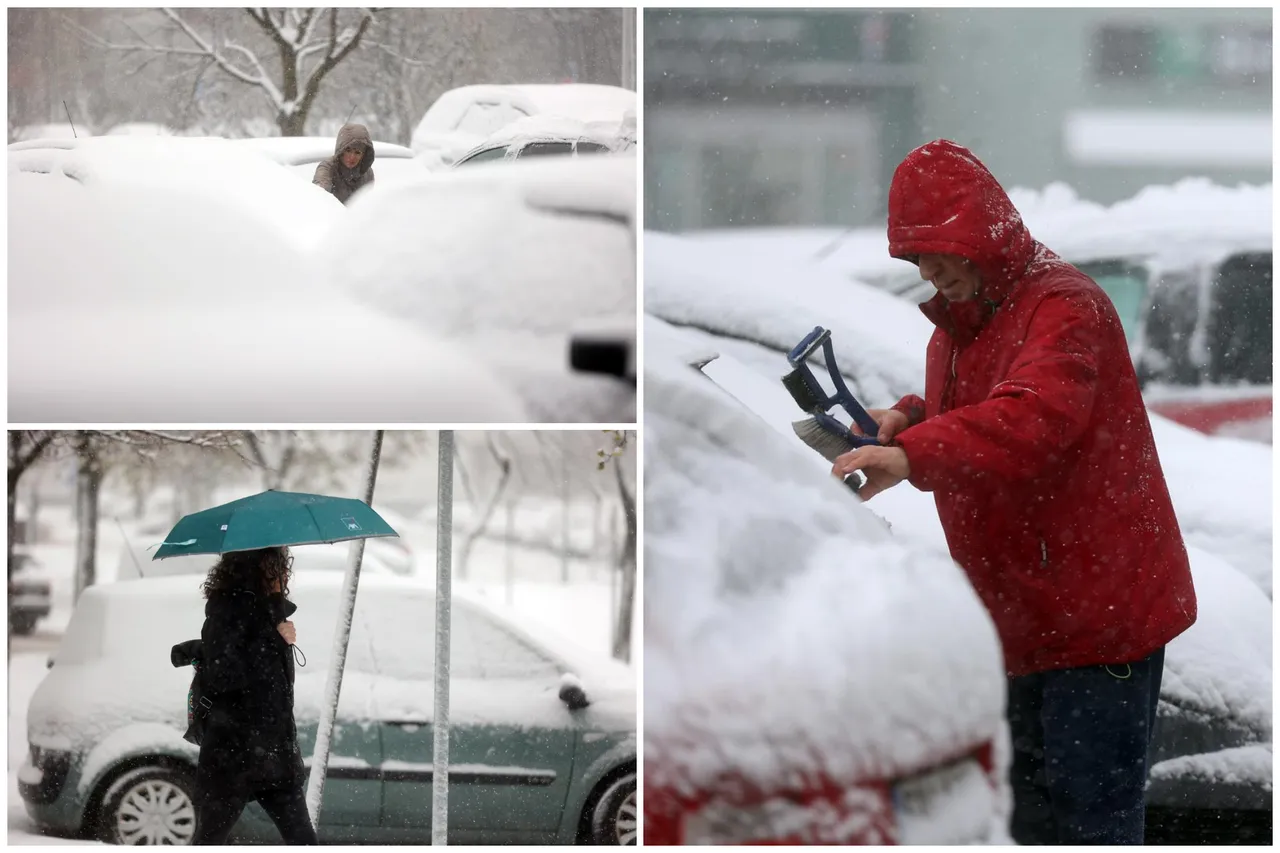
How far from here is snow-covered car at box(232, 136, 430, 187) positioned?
3527 mm

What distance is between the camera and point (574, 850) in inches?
142

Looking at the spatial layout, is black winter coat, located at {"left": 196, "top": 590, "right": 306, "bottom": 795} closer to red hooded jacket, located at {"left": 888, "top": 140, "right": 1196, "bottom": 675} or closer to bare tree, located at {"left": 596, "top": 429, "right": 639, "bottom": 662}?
bare tree, located at {"left": 596, "top": 429, "right": 639, "bottom": 662}

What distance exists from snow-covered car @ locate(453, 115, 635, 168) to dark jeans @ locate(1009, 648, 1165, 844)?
1.76 m

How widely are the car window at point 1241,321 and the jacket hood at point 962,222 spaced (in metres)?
0.89

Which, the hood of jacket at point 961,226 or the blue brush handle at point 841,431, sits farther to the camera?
the blue brush handle at point 841,431

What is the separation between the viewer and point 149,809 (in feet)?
11.8

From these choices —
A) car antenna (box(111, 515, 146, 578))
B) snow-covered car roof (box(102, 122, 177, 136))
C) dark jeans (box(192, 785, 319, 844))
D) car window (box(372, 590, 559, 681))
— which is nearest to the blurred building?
car window (box(372, 590, 559, 681))

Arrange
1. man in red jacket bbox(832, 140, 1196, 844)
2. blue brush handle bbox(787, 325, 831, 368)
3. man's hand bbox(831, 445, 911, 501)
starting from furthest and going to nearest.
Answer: blue brush handle bbox(787, 325, 831, 368), man in red jacket bbox(832, 140, 1196, 844), man's hand bbox(831, 445, 911, 501)

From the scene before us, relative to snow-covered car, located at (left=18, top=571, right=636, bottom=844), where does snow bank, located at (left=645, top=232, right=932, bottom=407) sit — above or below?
above

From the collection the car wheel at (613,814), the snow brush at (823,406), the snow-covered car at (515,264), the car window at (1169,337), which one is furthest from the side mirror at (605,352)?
the car window at (1169,337)

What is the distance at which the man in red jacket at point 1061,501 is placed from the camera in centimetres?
284

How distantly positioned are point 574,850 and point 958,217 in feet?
6.59

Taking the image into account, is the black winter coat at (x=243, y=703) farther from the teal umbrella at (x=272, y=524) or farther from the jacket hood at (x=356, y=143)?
the jacket hood at (x=356, y=143)

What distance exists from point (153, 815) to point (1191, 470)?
3030 mm
